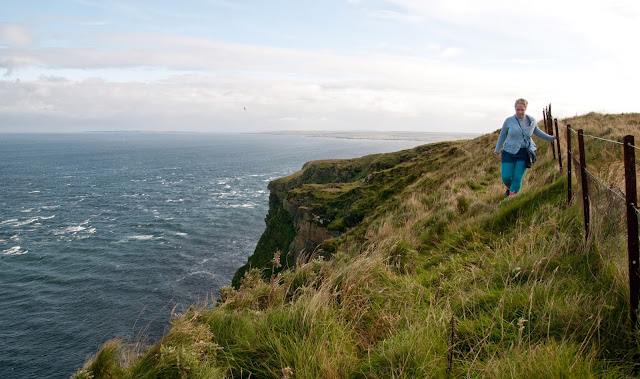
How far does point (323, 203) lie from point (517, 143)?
26.9 meters

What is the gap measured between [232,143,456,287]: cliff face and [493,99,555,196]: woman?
7.96m

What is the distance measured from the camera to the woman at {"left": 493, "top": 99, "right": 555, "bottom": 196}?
955 cm


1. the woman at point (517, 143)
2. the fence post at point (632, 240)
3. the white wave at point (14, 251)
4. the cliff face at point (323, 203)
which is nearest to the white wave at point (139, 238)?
the white wave at point (14, 251)

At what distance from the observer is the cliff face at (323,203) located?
3018 cm

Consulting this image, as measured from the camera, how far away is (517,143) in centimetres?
971

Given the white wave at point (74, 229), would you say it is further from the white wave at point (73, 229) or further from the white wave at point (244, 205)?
the white wave at point (244, 205)

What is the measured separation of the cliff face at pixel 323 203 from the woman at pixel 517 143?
7957 mm

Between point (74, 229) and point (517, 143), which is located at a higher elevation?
point (517, 143)

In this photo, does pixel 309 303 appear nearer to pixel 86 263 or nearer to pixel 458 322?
pixel 458 322

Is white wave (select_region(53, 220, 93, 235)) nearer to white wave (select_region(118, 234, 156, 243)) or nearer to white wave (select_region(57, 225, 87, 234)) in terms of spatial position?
white wave (select_region(57, 225, 87, 234))

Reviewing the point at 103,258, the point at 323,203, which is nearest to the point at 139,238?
the point at 103,258

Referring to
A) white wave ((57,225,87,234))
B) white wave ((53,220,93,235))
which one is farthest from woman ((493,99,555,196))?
white wave ((57,225,87,234))

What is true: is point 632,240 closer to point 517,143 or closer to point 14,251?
point 517,143

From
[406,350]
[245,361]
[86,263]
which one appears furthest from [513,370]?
[86,263]
